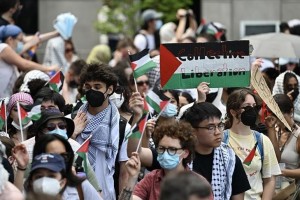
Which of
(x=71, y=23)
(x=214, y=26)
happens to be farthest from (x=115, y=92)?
(x=214, y=26)

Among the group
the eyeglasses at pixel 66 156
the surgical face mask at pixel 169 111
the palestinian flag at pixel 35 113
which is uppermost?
the eyeglasses at pixel 66 156

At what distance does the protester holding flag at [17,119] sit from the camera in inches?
425

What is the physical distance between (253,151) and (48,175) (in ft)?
10.3

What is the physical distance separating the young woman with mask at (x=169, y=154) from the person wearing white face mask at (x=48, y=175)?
1.19 metres

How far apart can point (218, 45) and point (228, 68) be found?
10.3 inches

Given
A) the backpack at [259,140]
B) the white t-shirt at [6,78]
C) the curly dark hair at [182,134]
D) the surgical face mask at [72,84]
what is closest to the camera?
the curly dark hair at [182,134]

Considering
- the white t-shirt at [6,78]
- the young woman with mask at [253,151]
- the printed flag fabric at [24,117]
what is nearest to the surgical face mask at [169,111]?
the young woman with mask at [253,151]

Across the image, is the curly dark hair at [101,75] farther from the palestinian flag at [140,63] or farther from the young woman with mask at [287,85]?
the young woman with mask at [287,85]

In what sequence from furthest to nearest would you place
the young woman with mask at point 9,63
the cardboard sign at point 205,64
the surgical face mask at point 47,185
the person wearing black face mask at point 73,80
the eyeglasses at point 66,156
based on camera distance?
the person wearing black face mask at point 73,80 → the young woman with mask at point 9,63 → the cardboard sign at point 205,64 → the eyeglasses at point 66,156 → the surgical face mask at point 47,185

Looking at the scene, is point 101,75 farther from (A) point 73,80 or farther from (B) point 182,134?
(A) point 73,80

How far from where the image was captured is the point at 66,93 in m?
15.4

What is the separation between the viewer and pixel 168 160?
886cm

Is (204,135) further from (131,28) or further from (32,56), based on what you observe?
(131,28)

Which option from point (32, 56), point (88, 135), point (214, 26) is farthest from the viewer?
point (214, 26)
